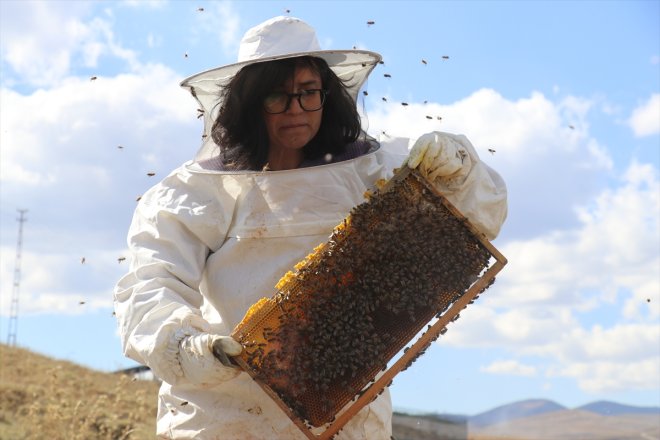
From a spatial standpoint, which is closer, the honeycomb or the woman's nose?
the honeycomb

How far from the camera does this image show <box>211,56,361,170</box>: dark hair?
552cm

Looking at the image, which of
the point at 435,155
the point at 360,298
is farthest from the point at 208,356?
the point at 435,155

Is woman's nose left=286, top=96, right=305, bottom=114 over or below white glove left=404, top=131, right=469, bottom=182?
over

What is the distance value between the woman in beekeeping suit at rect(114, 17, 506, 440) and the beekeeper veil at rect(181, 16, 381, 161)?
0.04 feet

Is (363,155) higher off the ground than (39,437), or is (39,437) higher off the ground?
(363,155)

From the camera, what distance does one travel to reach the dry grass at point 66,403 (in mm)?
12227

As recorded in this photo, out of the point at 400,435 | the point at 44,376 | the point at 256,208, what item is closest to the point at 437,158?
the point at 256,208

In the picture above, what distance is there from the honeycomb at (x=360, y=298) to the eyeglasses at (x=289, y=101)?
796 mm

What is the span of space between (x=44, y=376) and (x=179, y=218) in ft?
53.2

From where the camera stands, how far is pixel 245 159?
564 cm

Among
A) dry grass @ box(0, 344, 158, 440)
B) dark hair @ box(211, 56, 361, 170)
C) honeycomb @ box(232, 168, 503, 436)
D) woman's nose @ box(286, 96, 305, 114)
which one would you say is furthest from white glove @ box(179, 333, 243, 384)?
dry grass @ box(0, 344, 158, 440)

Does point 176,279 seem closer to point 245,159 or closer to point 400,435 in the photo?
point 245,159

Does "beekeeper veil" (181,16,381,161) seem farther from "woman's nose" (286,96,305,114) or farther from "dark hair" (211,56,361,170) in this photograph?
"woman's nose" (286,96,305,114)

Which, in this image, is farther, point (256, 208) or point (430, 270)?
point (256, 208)
